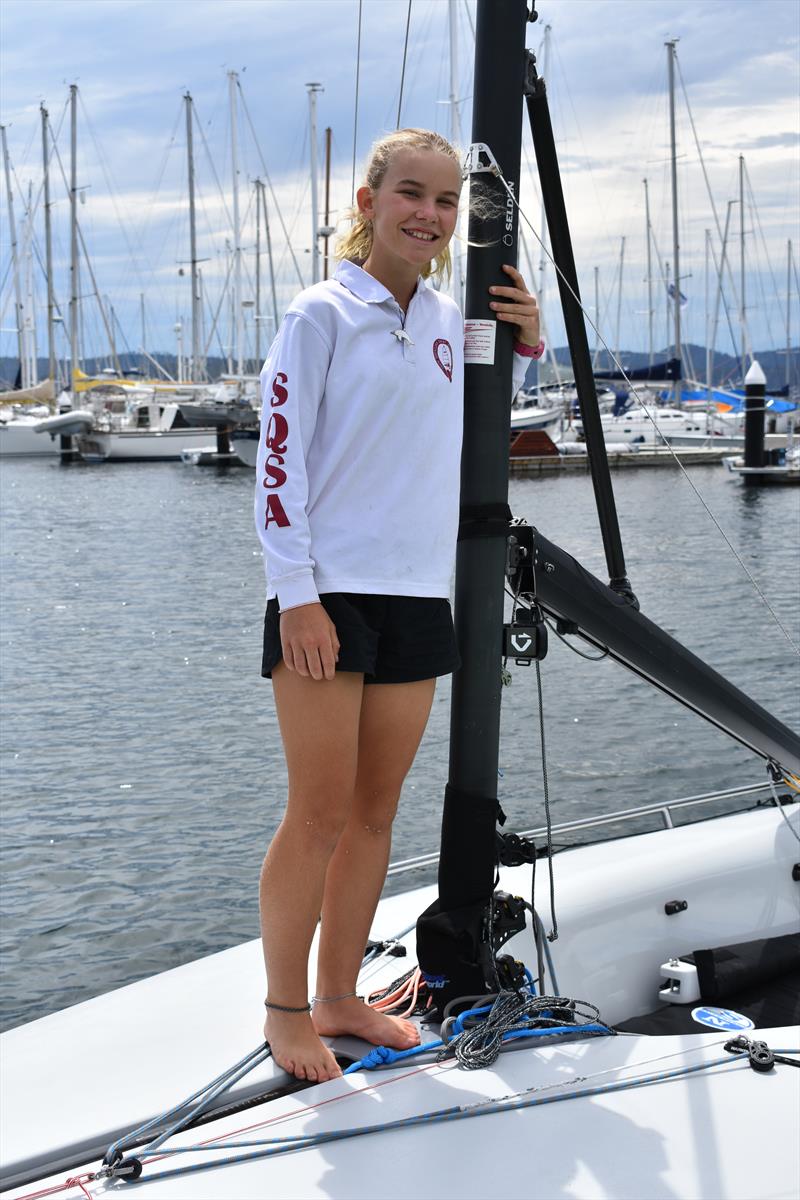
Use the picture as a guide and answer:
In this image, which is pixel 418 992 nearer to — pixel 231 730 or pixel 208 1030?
pixel 208 1030

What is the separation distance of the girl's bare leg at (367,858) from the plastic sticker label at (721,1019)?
830mm

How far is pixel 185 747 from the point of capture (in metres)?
8.62

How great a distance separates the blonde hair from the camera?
7.45 feet

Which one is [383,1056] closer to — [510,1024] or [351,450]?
[510,1024]

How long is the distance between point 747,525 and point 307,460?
2392 cm

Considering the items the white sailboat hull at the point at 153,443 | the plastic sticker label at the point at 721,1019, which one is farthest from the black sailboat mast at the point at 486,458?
the white sailboat hull at the point at 153,443

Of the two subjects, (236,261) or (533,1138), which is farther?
(236,261)

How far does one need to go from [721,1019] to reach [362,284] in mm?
1842

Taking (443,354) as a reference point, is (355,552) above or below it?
below

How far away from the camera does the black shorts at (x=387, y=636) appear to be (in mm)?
2164

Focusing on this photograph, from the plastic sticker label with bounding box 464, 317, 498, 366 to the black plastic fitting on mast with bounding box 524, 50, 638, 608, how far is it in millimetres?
312

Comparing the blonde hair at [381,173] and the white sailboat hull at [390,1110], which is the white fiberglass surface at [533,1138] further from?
the blonde hair at [381,173]

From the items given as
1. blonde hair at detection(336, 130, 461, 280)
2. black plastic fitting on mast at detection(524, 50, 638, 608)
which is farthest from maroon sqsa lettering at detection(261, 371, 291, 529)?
black plastic fitting on mast at detection(524, 50, 638, 608)

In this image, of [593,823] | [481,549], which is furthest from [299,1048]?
[593,823]
